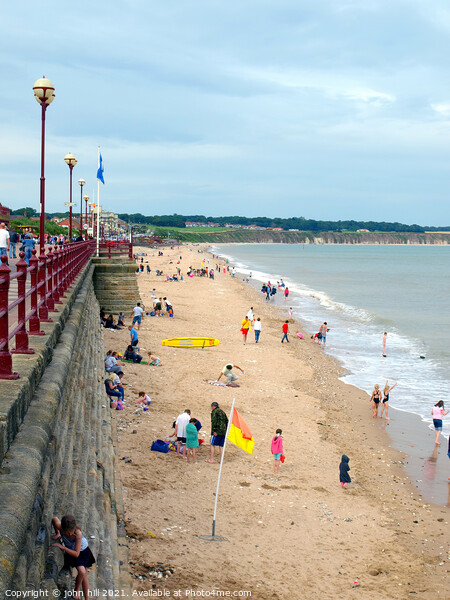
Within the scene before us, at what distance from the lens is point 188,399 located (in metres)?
17.2

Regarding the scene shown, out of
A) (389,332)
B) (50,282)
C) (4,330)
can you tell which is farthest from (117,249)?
(4,330)

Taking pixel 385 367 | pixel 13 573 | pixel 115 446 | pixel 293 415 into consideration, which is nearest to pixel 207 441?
pixel 115 446

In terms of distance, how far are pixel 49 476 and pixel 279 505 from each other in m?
7.48

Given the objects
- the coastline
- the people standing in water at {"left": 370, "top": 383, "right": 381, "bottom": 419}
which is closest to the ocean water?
the coastline

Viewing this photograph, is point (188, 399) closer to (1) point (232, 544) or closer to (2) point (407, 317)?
(1) point (232, 544)

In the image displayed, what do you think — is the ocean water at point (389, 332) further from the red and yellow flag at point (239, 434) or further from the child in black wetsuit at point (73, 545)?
the child in black wetsuit at point (73, 545)

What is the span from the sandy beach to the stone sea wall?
1.30 metres

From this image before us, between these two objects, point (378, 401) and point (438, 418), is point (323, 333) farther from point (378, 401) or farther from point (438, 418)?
point (438, 418)

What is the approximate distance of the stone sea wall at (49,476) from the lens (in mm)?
3482

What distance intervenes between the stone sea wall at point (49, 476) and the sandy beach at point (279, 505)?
1304mm

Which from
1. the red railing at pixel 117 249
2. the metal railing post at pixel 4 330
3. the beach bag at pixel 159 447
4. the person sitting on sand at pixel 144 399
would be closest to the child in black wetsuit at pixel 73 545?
the metal railing post at pixel 4 330

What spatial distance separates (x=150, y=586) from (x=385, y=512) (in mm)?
5863

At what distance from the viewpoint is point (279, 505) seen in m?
11.3

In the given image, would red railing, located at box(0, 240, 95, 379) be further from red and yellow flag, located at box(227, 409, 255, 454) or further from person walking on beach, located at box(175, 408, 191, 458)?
person walking on beach, located at box(175, 408, 191, 458)
